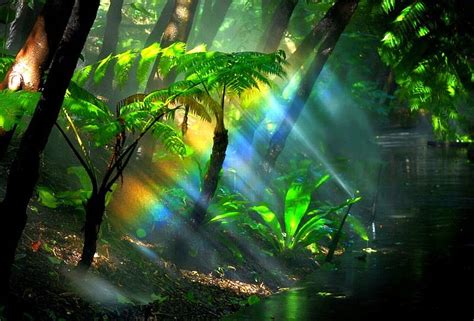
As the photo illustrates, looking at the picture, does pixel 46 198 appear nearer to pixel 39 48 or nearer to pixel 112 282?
pixel 112 282

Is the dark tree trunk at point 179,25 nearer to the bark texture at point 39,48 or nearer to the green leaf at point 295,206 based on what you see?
the green leaf at point 295,206

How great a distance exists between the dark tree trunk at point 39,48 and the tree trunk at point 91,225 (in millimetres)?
1039

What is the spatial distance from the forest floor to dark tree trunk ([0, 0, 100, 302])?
425 mm

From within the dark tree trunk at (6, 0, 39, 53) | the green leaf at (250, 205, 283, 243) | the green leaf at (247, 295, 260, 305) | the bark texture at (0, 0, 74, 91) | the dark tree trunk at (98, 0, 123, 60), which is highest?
the dark tree trunk at (98, 0, 123, 60)

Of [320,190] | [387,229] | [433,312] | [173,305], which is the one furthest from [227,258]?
[320,190]

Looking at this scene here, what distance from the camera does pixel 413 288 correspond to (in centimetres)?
689

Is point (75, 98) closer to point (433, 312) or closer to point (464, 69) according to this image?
point (433, 312)

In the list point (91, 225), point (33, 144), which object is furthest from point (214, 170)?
point (33, 144)

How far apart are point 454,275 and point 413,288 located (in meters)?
0.87

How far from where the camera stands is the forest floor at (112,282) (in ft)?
15.1

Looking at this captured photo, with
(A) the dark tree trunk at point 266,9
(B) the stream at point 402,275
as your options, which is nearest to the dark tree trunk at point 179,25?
(B) the stream at point 402,275

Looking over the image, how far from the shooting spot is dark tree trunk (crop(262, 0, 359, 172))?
31.4 feet

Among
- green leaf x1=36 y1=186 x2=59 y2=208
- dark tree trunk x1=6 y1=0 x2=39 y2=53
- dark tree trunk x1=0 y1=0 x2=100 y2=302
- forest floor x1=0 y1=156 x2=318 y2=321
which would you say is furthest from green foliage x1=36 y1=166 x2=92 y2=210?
dark tree trunk x1=6 y1=0 x2=39 y2=53

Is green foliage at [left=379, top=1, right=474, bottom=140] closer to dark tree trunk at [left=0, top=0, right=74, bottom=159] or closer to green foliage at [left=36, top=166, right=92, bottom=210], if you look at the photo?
green foliage at [left=36, top=166, right=92, bottom=210]
